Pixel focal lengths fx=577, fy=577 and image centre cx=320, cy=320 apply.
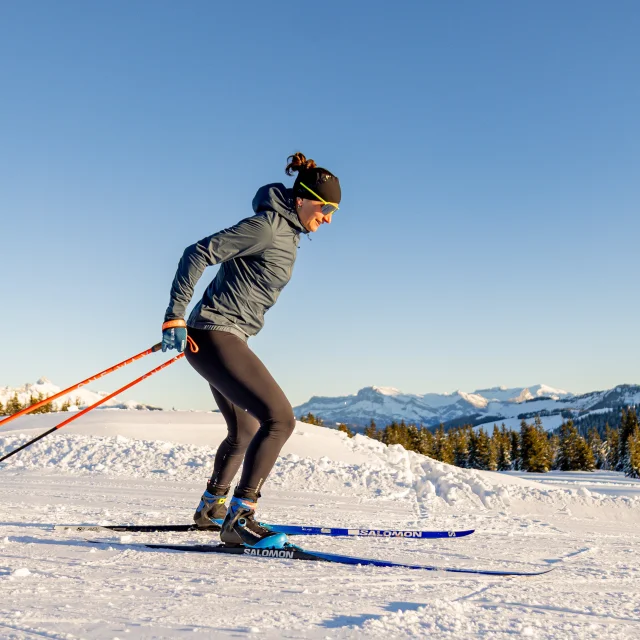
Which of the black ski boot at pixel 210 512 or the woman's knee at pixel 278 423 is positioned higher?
the woman's knee at pixel 278 423

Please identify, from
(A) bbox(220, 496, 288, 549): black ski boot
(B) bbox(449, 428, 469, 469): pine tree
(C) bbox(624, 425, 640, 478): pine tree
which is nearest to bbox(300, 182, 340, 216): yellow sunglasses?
(A) bbox(220, 496, 288, 549): black ski boot

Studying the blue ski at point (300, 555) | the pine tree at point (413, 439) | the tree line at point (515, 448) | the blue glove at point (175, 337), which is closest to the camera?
the blue ski at point (300, 555)

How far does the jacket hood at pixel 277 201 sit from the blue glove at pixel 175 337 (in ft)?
3.22

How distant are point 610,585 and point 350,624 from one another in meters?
1.59

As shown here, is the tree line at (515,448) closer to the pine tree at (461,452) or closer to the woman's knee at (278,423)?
the pine tree at (461,452)

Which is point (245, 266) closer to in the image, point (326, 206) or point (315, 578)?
point (326, 206)

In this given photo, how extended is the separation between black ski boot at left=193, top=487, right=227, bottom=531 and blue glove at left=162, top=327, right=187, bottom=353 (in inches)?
51.6

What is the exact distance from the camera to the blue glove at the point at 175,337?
368 centimetres

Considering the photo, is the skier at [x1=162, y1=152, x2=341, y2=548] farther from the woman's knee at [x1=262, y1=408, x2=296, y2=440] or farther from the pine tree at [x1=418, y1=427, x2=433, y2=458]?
the pine tree at [x1=418, y1=427, x2=433, y2=458]

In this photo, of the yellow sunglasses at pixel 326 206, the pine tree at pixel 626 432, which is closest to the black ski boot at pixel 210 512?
the yellow sunglasses at pixel 326 206

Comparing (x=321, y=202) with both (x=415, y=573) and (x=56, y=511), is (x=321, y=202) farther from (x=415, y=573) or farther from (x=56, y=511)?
(x=56, y=511)

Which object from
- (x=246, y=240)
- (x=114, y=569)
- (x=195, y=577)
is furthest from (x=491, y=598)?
(x=246, y=240)

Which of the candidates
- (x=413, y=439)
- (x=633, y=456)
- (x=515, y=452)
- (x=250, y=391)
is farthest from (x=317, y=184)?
(x=515, y=452)

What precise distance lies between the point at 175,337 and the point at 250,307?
56cm
